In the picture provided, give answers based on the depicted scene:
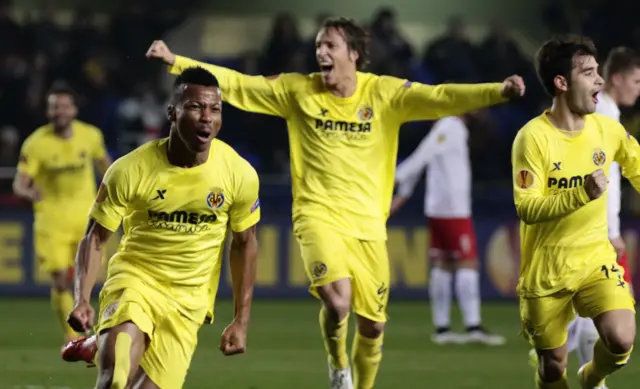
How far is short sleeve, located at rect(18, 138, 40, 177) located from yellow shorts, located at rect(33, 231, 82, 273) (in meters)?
0.59

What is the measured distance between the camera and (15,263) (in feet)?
56.6

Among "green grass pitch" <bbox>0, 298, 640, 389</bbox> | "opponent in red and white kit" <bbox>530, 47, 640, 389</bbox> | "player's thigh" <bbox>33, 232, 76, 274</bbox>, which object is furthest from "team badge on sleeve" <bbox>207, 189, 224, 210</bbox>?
"player's thigh" <bbox>33, 232, 76, 274</bbox>

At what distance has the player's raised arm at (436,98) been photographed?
8469mm

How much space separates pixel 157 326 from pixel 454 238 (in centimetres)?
700

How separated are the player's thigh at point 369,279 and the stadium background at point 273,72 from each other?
403cm

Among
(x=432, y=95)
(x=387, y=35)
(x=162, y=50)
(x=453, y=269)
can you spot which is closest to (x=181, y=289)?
(x=162, y=50)

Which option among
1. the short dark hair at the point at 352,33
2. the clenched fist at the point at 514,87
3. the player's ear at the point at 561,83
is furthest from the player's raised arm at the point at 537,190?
the short dark hair at the point at 352,33

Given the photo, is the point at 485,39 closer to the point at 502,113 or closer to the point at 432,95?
the point at 502,113

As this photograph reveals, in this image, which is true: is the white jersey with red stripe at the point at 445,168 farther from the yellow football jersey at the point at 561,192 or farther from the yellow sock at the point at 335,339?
the yellow football jersey at the point at 561,192

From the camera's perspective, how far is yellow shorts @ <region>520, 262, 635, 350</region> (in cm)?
780

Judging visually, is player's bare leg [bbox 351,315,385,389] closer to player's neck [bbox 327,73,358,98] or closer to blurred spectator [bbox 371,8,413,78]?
player's neck [bbox 327,73,358,98]

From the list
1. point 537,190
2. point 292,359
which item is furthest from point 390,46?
point 537,190

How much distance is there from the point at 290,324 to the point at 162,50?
6.81 metres

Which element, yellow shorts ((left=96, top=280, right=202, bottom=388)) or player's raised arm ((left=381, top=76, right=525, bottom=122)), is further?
player's raised arm ((left=381, top=76, right=525, bottom=122))
